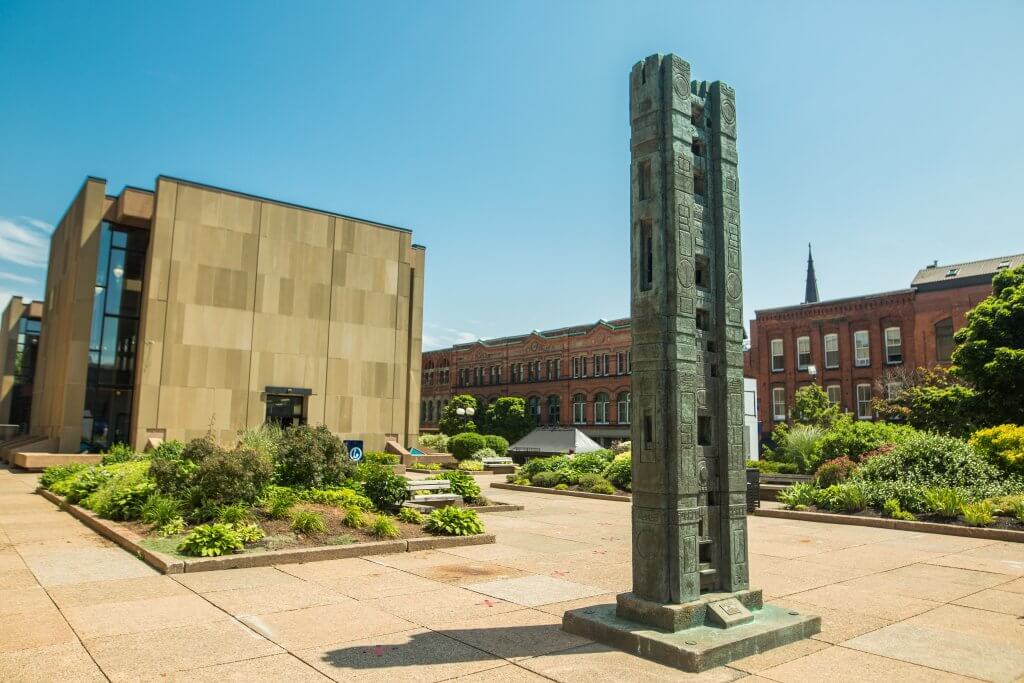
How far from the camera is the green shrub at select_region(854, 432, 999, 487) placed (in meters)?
15.8

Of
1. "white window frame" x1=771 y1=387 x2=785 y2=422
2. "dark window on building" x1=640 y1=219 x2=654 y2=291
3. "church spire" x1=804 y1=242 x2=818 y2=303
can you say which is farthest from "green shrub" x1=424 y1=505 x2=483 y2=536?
"church spire" x1=804 y1=242 x2=818 y2=303

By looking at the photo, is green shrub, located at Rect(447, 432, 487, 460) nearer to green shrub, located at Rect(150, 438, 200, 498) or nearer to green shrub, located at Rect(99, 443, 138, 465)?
green shrub, located at Rect(99, 443, 138, 465)

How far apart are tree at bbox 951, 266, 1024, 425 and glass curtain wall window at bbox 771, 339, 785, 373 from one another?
93.8 feet

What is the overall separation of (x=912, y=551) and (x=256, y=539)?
10.6m

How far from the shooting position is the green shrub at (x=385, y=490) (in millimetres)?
13398

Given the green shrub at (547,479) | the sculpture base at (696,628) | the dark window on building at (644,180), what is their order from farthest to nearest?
the green shrub at (547,479) < the dark window on building at (644,180) < the sculpture base at (696,628)

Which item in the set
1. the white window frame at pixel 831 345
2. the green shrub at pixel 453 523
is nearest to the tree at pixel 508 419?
the white window frame at pixel 831 345

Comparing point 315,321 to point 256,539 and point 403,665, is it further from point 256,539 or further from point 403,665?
point 403,665

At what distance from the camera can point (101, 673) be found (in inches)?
203

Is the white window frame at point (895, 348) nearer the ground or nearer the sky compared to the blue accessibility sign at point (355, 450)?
nearer the sky

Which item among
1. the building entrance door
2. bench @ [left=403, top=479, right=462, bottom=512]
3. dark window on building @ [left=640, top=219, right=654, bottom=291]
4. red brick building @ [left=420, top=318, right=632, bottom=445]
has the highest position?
red brick building @ [left=420, top=318, right=632, bottom=445]

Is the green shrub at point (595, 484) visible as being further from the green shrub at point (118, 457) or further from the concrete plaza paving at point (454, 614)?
the green shrub at point (118, 457)

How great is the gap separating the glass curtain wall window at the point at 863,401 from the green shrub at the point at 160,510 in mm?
49406

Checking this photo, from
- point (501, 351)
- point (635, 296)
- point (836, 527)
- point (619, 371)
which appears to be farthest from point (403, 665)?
point (501, 351)
